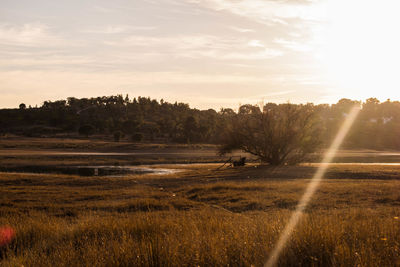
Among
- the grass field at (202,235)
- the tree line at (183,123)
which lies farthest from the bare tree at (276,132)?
the grass field at (202,235)

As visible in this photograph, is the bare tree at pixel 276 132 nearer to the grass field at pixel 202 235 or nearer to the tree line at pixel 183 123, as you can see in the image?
the tree line at pixel 183 123

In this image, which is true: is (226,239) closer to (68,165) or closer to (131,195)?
(131,195)

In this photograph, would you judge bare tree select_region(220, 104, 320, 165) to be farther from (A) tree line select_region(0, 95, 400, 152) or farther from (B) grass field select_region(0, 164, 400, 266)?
(B) grass field select_region(0, 164, 400, 266)

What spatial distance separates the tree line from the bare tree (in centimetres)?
10

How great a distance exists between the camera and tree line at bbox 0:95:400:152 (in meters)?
41.9

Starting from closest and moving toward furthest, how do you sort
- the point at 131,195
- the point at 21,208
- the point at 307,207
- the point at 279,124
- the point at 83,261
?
1. the point at 83,261
2. the point at 307,207
3. the point at 21,208
4. the point at 131,195
5. the point at 279,124

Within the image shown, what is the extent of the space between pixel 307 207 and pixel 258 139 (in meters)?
25.7

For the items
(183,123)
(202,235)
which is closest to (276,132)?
(202,235)

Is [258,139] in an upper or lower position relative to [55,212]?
upper

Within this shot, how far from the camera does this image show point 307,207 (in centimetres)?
1639

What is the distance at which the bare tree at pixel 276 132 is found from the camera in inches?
1622

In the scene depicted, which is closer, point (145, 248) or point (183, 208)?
point (145, 248)

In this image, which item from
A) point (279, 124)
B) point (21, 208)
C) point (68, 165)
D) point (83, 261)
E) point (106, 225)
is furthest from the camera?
point (68, 165)

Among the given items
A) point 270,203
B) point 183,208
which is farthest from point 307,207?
Answer: point 183,208
